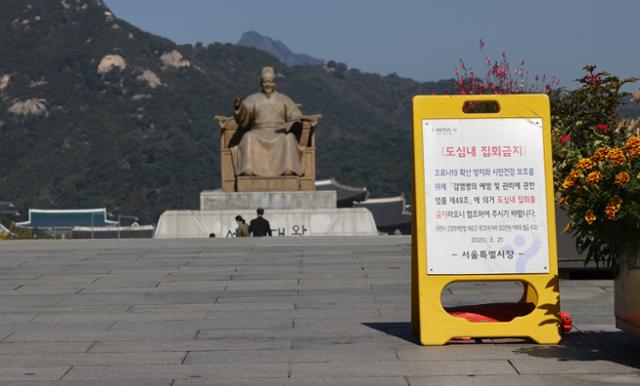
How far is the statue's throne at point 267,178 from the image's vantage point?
22.7 m

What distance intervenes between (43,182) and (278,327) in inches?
4568

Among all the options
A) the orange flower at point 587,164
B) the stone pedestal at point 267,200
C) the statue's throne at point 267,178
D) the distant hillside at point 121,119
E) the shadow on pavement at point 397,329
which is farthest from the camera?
the distant hillside at point 121,119

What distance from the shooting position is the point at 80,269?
40.3 ft

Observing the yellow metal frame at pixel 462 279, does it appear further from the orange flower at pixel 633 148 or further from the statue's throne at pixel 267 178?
the statue's throne at pixel 267 178

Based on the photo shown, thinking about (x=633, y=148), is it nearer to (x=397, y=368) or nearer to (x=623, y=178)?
(x=623, y=178)

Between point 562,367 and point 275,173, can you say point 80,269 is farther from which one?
point 275,173

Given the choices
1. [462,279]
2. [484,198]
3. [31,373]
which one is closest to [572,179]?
[484,198]

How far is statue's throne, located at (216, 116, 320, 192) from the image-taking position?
2273 centimetres

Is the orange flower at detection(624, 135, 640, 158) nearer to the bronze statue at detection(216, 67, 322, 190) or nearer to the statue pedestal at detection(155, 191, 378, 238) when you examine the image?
the statue pedestal at detection(155, 191, 378, 238)

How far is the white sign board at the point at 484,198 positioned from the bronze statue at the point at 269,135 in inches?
592

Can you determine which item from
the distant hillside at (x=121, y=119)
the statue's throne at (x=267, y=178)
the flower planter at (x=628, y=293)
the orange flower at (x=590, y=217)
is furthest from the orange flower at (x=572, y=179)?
the distant hillside at (x=121, y=119)

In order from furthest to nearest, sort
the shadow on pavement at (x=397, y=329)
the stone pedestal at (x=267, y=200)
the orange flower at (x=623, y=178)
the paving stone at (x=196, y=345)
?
the stone pedestal at (x=267, y=200) < the shadow on pavement at (x=397, y=329) < the paving stone at (x=196, y=345) < the orange flower at (x=623, y=178)

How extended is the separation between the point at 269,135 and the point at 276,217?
62.4 inches

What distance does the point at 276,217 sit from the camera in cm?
2197
